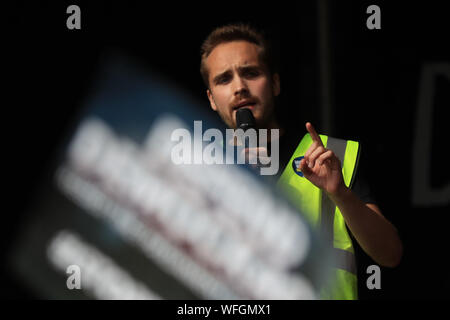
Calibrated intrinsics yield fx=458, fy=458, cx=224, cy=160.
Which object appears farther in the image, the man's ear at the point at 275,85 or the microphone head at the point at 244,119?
the man's ear at the point at 275,85

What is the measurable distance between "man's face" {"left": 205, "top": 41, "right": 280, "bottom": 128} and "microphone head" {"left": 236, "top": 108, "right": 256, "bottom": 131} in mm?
46

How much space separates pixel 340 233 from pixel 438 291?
112 centimetres

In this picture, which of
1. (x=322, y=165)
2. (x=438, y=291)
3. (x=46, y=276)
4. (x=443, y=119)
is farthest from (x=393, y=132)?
(x=46, y=276)

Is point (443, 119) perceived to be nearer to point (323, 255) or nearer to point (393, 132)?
point (393, 132)

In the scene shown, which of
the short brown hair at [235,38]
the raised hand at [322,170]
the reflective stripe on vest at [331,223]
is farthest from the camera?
the short brown hair at [235,38]

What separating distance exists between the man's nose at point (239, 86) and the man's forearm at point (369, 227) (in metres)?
0.44

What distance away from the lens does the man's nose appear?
1463 millimetres

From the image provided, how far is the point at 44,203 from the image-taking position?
6.73 ft

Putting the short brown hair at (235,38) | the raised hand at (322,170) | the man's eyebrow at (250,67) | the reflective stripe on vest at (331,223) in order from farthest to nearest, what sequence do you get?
the short brown hair at (235,38) < the man's eyebrow at (250,67) < the reflective stripe on vest at (331,223) < the raised hand at (322,170)

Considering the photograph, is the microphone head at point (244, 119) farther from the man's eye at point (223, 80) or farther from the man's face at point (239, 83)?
the man's eye at point (223, 80)

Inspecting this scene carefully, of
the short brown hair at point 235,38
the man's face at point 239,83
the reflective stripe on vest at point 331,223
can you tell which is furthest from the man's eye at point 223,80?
the reflective stripe on vest at point 331,223

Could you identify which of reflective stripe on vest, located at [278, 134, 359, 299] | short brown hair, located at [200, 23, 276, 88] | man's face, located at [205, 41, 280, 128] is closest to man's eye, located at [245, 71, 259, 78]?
man's face, located at [205, 41, 280, 128]

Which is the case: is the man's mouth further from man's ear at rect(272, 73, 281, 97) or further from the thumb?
the thumb

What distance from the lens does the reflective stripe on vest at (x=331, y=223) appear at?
4.51 feet
